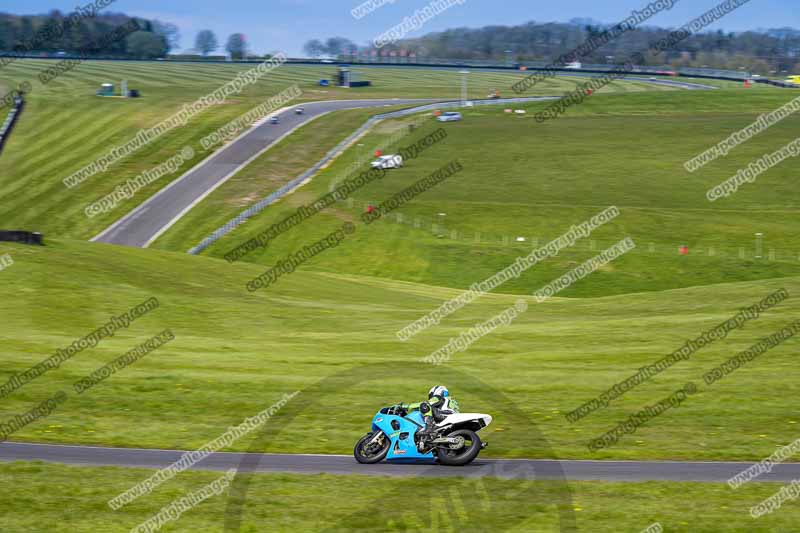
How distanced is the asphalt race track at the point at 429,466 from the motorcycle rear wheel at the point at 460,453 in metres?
0.15

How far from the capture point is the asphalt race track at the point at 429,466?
18.5 meters

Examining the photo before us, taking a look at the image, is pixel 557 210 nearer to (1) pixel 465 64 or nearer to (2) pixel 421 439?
(2) pixel 421 439

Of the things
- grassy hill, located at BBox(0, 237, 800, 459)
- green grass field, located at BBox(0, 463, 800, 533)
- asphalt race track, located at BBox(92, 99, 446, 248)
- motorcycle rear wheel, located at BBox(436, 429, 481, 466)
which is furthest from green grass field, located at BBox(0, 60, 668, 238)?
motorcycle rear wheel, located at BBox(436, 429, 481, 466)

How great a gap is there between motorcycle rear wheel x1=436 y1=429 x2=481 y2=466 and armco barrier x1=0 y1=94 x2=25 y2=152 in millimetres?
78984

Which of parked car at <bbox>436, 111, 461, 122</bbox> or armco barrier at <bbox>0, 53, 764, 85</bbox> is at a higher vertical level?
armco barrier at <bbox>0, 53, 764, 85</bbox>

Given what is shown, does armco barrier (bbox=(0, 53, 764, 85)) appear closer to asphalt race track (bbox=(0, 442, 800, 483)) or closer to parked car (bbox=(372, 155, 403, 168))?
parked car (bbox=(372, 155, 403, 168))

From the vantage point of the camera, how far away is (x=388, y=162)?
78562mm

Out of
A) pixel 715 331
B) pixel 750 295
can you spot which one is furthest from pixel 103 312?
pixel 750 295

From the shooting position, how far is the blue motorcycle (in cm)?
1872

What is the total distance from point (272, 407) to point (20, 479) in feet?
22.4

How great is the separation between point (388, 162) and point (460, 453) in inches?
2408

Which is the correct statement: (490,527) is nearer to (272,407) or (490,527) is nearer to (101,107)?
(272,407)

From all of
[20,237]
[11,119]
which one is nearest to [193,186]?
[20,237]

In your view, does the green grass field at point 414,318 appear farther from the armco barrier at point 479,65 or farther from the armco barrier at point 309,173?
the armco barrier at point 479,65
